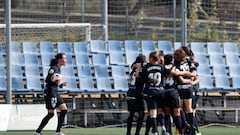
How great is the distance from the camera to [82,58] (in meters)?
29.4

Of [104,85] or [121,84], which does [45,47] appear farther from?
[121,84]

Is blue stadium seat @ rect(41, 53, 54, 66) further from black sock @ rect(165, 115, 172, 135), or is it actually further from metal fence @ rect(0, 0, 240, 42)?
black sock @ rect(165, 115, 172, 135)

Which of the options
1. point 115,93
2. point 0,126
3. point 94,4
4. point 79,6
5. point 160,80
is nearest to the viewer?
point 160,80

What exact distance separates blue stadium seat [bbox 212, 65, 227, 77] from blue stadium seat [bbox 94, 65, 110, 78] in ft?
11.3

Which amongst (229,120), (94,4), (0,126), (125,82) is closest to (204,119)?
(229,120)

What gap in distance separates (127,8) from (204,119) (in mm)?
7170

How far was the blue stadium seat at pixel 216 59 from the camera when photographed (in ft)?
98.6

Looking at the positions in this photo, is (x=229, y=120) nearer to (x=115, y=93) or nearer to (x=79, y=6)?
(x=115, y=93)

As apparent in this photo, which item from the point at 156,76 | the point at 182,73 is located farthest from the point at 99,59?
the point at 156,76

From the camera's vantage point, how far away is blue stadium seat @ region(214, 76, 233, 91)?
29358 millimetres

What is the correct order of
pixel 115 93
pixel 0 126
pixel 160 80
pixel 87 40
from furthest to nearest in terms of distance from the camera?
pixel 87 40 → pixel 115 93 → pixel 0 126 → pixel 160 80

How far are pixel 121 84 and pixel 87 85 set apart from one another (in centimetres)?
106

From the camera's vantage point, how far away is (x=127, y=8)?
34.8 meters

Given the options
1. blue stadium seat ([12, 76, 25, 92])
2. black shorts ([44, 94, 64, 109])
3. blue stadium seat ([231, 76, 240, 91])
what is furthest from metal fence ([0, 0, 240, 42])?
black shorts ([44, 94, 64, 109])
